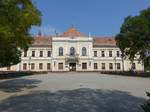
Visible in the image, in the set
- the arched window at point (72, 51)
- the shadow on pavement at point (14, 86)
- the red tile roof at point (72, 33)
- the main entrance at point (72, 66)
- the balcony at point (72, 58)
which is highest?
the red tile roof at point (72, 33)

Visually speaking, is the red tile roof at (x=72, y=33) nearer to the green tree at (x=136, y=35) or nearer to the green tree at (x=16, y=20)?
the green tree at (x=136, y=35)

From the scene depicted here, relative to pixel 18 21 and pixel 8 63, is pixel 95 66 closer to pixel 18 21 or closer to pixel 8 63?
pixel 8 63

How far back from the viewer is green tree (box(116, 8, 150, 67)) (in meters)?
45.8

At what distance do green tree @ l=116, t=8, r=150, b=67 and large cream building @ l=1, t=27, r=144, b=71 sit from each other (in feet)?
91.9

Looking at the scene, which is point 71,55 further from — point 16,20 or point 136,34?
point 16,20

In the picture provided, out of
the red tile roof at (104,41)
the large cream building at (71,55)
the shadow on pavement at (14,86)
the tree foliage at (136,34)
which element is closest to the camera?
the shadow on pavement at (14,86)

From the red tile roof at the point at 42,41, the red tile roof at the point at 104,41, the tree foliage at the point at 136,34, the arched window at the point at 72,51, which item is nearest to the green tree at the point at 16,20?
the tree foliage at the point at 136,34

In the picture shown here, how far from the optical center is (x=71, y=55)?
80.8 metres

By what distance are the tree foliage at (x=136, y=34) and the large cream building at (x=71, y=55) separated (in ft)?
91.9

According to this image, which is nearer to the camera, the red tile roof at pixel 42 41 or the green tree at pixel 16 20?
the green tree at pixel 16 20

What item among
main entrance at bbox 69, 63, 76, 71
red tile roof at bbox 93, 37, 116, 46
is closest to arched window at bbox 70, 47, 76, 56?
main entrance at bbox 69, 63, 76, 71

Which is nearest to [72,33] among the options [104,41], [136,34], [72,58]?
[72,58]

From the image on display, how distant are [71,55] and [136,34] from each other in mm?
35533

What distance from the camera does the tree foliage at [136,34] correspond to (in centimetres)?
4578
